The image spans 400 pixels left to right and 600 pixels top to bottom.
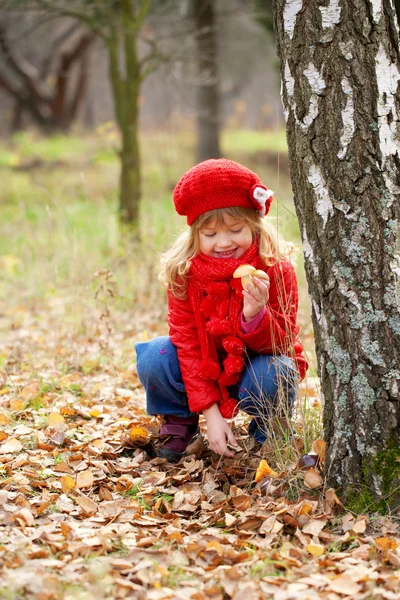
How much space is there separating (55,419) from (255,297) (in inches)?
46.9

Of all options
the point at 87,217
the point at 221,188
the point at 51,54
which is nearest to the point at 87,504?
the point at 221,188

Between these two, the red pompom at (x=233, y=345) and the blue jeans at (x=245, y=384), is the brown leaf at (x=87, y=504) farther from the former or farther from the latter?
the red pompom at (x=233, y=345)

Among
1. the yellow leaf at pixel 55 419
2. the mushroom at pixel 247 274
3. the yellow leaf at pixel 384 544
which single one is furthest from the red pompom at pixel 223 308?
the yellow leaf at pixel 384 544

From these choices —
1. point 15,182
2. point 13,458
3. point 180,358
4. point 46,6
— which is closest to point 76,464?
point 13,458

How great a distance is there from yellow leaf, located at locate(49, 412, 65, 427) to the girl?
0.50 m

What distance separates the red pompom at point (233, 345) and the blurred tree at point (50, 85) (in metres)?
16.1

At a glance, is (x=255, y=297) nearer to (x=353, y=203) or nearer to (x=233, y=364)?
(x=233, y=364)

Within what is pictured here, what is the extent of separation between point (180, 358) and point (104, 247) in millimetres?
4169

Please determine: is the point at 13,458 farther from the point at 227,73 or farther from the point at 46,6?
the point at 227,73

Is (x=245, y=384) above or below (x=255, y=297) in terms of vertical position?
below

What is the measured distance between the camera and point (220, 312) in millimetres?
2779

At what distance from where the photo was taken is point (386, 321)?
2234 mm

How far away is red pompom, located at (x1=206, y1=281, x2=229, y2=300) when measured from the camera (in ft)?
9.05

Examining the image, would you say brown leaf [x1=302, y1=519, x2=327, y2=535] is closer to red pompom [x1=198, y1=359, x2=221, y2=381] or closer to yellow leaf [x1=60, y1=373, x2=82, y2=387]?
red pompom [x1=198, y1=359, x2=221, y2=381]
